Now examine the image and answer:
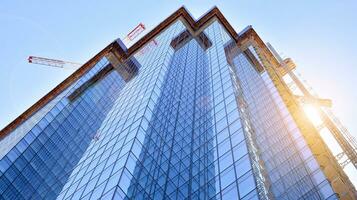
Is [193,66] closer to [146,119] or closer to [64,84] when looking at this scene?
[64,84]

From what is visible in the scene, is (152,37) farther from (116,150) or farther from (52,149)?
(116,150)

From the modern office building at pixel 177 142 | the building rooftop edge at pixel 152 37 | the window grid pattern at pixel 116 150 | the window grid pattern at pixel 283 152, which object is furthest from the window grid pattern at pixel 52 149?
the window grid pattern at pixel 283 152

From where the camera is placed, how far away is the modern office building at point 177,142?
43781mm

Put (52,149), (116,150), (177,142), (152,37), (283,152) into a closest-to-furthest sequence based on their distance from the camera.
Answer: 1. (116,150)
2. (177,142)
3. (283,152)
4. (52,149)
5. (152,37)

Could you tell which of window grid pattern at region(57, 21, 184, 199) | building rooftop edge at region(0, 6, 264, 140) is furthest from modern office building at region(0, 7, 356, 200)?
building rooftop edge at region(0, 6, 264, 140)

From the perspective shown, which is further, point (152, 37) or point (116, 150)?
point (152, 37)

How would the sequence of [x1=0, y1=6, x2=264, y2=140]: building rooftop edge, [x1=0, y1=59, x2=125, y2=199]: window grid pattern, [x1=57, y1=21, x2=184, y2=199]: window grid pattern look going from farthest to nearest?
[x1=0, y1=6, x2=264, y2=140]: building rooftop edge < [x1=0, y1=59, x2=125, y2=199]: window grid pattern < [x1=57, y1=21, x2=184, y2=199]: window grid pattern

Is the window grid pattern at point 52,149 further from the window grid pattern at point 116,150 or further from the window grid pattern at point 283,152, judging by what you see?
the window grid pattern at point 283,152

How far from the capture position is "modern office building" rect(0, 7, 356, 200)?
43781mm

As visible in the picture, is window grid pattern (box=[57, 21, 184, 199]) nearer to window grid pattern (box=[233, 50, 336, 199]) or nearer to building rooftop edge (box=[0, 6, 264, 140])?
window grid pattern (box=[233, 50, 336, 199])

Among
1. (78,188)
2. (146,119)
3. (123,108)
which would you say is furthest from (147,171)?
(123,108)

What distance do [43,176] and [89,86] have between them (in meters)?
39.2

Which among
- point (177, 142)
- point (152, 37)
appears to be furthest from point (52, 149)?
point (152, 37)

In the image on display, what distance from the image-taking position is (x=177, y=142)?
5591cm
